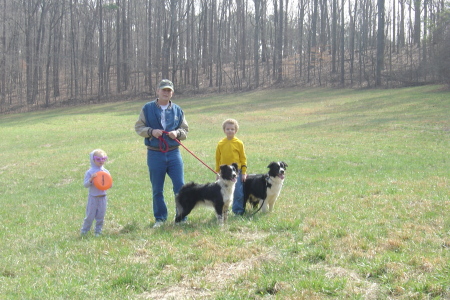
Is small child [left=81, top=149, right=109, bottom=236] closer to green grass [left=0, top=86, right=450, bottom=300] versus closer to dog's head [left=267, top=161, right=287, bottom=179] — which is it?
green grass [left=0, top=86, right=450, bottom=300]

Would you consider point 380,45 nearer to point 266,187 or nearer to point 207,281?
point 266,187

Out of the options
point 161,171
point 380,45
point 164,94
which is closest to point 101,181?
point 161,171

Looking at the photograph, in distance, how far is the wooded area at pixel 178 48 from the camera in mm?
54812

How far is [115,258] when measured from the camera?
5.76m

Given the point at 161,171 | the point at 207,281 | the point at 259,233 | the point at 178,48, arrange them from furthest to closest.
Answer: the point at 178,48 < the point at 161,171 < the point at 259,233 < the point at 207,281

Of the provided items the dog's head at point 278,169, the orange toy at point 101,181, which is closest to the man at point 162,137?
the orange toy at point 101,181

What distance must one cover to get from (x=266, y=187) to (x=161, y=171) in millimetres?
1983

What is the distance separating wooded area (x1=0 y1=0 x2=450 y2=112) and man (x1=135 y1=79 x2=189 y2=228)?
44.1 m

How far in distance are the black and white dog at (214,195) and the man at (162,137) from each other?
0.89 feet

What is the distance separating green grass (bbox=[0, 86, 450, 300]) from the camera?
4.54 m

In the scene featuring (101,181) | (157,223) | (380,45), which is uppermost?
(380,45)

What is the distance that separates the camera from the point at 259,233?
6.73 metres

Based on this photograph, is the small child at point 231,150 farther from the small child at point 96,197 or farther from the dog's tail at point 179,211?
the small child at point 96,197

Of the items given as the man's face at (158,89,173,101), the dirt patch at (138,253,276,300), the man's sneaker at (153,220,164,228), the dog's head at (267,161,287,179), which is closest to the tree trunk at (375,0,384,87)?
the dog's head at (267,161,287,179)
